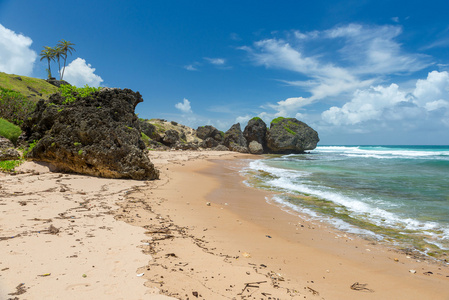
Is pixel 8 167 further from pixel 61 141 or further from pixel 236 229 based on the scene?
pixel 236 229

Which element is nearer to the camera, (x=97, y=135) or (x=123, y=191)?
(x=123, y=191)

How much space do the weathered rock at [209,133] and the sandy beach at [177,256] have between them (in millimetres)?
50633

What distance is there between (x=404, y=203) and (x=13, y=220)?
1322 centimetres

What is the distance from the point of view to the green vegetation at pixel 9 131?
1227cm

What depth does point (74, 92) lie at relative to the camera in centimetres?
1217

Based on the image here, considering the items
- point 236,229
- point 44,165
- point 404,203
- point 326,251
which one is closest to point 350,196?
point 404,203

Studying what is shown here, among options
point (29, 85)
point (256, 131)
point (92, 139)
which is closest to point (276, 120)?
point (256, 131)

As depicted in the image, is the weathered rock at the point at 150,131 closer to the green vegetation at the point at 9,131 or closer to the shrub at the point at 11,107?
the shrub at the point at 11,107

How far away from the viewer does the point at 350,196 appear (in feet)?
36.2

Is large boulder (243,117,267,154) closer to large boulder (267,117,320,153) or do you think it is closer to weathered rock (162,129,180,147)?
large boulder (267,117,320,153)

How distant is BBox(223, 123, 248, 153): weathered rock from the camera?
52678mm

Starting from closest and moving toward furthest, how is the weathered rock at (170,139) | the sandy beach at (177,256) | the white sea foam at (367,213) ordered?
the sandy beach at (177,256) < the white sea foam at (367,213) < the weathered rock at (170,139)

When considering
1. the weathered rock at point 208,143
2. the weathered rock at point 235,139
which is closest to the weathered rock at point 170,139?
the weathered rock at point 208,143

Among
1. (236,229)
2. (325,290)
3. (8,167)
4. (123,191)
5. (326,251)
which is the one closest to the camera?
(325,290)
